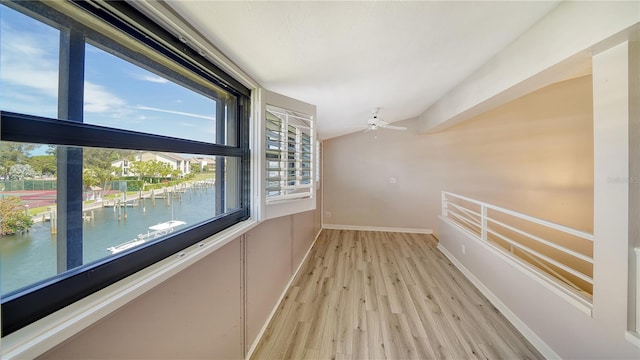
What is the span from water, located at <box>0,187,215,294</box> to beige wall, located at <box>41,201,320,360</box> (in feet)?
0.68

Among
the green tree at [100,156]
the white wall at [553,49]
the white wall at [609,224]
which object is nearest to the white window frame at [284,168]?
the green tree at [100,156]

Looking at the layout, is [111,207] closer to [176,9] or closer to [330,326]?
[176,9]

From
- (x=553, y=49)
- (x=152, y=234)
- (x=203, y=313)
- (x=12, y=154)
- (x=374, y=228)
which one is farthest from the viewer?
(x=374, y=228)

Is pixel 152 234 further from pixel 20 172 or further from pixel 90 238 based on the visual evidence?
pixel 20 172

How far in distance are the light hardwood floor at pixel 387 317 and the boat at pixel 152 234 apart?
1.27m

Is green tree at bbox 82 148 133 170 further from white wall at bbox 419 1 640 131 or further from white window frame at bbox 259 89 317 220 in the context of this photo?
white wall at bbox 419 1 640 131

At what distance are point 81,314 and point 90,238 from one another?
0.82ft

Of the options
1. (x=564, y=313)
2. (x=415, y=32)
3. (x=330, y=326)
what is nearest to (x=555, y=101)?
(x=564, y=313)

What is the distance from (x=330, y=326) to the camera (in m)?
1.83

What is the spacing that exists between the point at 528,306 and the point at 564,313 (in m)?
0.32

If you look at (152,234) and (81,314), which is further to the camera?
(152,234)

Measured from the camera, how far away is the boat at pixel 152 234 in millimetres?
771

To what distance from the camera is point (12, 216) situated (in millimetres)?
522

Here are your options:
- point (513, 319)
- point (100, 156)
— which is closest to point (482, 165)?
point (513, 319)
